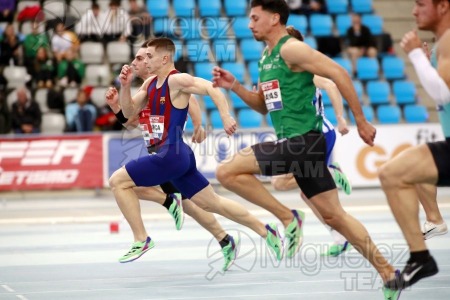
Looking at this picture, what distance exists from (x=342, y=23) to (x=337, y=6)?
0.59 metres

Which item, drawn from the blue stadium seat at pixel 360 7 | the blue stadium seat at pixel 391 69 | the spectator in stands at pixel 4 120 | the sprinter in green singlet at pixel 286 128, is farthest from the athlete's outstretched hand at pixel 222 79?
the blue stadium seat at pixel 360 7

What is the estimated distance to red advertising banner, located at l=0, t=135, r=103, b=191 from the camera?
19438 mm

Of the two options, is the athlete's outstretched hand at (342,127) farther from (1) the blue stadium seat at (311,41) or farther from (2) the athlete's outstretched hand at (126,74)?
(1) the blue stadium seat at (311,41)

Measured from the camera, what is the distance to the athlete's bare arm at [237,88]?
7770mm

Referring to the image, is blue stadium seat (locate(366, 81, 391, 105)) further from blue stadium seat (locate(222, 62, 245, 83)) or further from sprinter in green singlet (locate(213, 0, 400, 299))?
sprinter in green singlet (locate(213, 0, 400, 299))

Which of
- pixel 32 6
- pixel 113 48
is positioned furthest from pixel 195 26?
pixel 32 6

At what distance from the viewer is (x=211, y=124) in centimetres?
2069

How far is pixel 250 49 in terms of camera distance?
23.5 metres

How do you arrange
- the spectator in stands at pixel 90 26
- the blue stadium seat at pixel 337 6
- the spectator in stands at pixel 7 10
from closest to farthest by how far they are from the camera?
the spectator in stands at pixel 90 26
the spectator in stands at pixel 7 10
the blue stadium seat at pixel 337 6

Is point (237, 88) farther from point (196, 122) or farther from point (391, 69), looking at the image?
point (391, 69)

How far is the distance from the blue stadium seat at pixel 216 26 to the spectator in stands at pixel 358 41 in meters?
2.99

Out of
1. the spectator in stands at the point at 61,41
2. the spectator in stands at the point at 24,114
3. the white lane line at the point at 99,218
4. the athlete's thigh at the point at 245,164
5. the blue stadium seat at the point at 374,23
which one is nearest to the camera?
the athlete's thigh at the point at 245,164

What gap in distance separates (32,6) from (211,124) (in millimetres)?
5108

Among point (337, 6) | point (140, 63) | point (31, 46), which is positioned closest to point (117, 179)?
point (140, 63)
